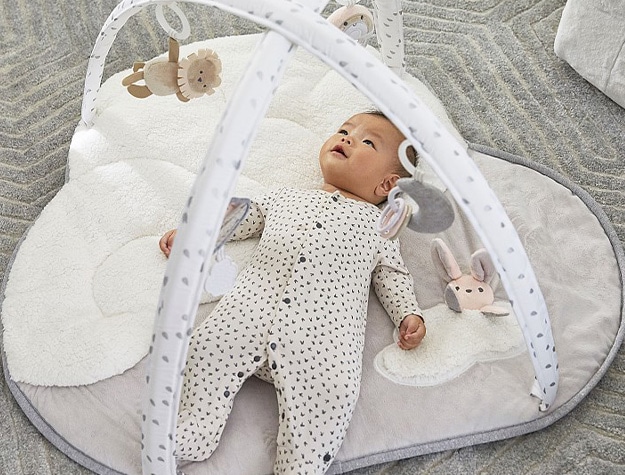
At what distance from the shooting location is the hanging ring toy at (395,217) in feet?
3.61

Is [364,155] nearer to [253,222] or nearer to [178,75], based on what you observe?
[253,222]

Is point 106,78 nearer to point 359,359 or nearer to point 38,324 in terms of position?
point 38,324

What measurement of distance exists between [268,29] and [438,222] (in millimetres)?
318

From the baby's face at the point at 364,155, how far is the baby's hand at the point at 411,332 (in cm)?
24

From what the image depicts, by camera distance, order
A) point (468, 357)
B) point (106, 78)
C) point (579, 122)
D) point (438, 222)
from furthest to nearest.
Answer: point (106, 78) → point (579, 122) → point (468, 357) → point (438, 222)

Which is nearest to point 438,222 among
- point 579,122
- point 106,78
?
point 579,122

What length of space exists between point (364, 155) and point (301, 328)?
336mm

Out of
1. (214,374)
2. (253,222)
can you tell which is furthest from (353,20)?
(214,374)

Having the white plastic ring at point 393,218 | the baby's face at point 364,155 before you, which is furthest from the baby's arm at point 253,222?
the white plastic ring at point 393,218

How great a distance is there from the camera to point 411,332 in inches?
50.0

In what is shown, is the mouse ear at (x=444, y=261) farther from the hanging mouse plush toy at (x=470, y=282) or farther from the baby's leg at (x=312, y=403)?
the baby's leg at (x=312, y=403)

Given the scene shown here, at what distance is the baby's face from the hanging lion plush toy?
0.76 ft

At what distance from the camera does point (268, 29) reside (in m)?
0.95

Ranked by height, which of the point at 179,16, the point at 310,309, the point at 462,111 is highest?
the point at 179,16
